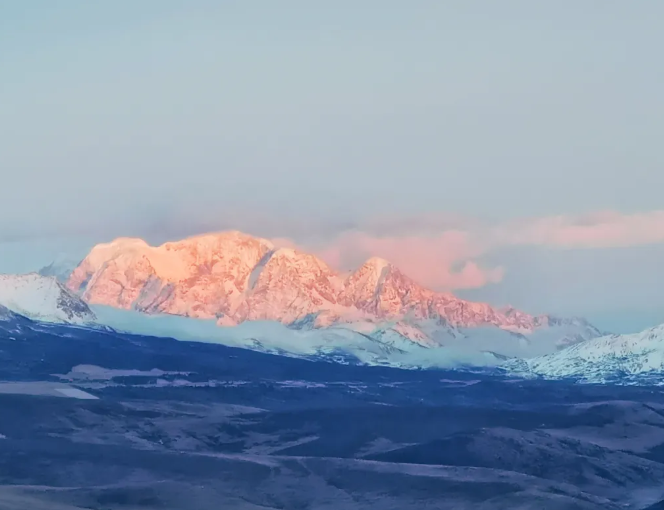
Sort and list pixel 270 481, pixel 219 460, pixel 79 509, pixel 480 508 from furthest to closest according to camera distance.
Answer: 1. pixel 219 460
2. pixel 270 481
3. pixel 480 508
4. pixel 79 509

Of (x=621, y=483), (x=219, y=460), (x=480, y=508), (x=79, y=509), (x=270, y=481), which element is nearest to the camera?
(x=79, y=509)

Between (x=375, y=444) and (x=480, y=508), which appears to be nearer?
(x=480, y=508)

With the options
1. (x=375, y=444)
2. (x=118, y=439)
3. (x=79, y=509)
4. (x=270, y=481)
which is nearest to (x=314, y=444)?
(x=375, y=444)

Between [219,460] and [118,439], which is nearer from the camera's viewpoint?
[219,460]

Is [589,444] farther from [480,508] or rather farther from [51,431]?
[51,431]

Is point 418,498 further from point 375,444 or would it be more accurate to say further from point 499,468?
point 375,444

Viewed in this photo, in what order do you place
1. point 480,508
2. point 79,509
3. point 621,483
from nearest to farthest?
point 79,509 → point 480,508 → point 621,483

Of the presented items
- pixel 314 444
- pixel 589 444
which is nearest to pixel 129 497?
pixel 314 444

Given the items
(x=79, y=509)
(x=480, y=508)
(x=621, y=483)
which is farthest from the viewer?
(x=621, y=483)

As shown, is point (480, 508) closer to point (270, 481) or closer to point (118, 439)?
point (270, 481)
